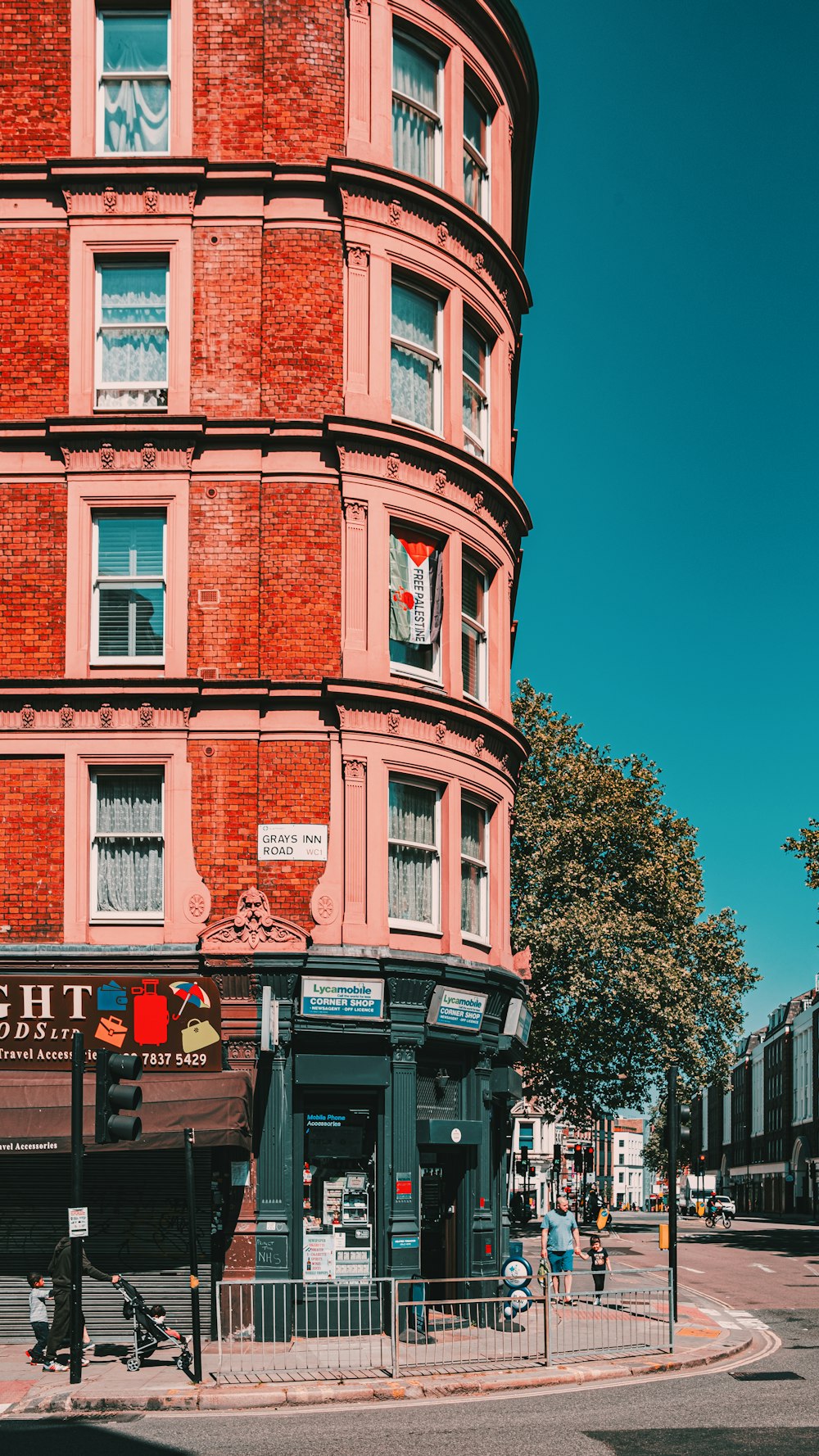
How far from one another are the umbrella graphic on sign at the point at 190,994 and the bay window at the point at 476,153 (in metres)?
13.4

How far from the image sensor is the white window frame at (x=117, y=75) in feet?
73.7

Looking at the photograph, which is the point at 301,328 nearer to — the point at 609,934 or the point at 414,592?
the point at 414,592

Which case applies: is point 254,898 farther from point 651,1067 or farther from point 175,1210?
point 651,1067

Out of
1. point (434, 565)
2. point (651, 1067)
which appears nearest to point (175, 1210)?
point (434, 565)

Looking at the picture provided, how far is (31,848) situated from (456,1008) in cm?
638

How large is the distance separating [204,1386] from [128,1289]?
1883 mm

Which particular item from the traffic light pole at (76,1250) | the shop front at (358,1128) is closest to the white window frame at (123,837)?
the shop front at (358,1128)

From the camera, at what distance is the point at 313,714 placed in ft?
70.1

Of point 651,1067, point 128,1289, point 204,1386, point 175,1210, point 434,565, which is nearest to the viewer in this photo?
point 204,1386

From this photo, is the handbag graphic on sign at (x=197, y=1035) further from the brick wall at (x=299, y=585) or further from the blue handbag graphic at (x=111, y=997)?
the brick wall at (x=299, y=585)

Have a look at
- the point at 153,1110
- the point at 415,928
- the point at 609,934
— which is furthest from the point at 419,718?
the point at 609,934

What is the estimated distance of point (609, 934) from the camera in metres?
48.5

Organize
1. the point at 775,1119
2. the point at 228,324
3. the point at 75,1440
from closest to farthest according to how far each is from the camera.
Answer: the point at 75,1440, the point at 228,324, the point at 775,1119

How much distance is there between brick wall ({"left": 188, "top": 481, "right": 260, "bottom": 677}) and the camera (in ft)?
70.1
